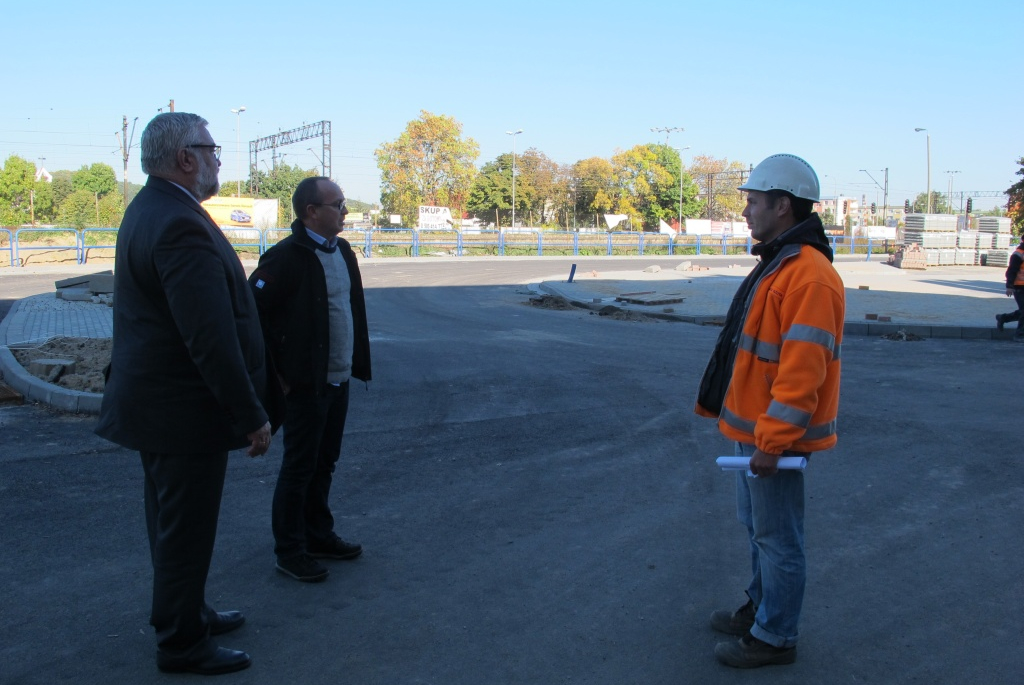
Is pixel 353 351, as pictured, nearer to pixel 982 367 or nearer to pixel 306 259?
pixel 306 259

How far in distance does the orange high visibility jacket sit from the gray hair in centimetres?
209

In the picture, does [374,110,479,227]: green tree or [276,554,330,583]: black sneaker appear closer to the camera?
[276,554,330,583]: black sneaker

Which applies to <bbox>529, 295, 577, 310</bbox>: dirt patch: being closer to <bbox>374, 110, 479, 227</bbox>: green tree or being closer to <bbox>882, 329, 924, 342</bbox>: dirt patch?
<bbox>882, 329, 924, 342</bbox>: dirt patch

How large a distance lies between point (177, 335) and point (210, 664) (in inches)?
47.7

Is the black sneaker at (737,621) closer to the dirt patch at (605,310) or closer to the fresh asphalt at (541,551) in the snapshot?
the fresh asphalt at (541,551)

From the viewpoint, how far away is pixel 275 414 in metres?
Answer: 3.45

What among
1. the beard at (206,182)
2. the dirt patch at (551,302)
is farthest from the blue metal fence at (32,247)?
the beard at (206,182)

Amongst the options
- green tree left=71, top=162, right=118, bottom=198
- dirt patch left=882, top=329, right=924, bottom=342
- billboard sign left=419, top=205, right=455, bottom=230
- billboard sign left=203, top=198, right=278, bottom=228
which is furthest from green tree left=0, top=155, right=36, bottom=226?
dirt patch left=882, top=329, right=924, bottom=342

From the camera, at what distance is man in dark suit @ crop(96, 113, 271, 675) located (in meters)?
2.89

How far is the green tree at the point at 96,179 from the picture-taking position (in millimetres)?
91875

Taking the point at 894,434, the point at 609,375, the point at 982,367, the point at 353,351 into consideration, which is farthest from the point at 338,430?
the point at 982,367

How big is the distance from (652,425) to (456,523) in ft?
9.48

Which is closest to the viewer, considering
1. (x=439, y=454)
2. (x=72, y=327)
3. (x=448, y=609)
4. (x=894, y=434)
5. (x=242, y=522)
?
(x=448, y=609)

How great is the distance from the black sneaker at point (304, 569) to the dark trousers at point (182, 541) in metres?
0.78
